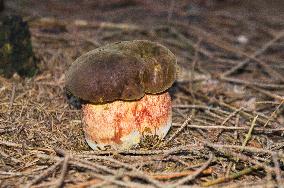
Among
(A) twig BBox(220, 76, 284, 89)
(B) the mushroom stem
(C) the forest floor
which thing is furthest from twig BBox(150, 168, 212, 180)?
(A) twig BBox(220, 76, 284, 89)

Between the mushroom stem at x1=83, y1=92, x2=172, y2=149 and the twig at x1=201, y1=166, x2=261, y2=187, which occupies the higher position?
the mushroom stem at x1=83, y1=92, x2=172, y2=149

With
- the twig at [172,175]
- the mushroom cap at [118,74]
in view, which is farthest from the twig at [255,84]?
the twig at [172,175]

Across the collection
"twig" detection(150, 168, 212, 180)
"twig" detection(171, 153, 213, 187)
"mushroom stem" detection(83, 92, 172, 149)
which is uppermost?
"mushroom stem" detection(83, 92, 172, 149)

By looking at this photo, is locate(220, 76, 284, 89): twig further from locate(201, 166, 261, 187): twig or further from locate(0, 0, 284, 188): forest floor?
locate(201, 166, 261, 187): twig

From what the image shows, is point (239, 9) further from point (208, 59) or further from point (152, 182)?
point (152, 182)

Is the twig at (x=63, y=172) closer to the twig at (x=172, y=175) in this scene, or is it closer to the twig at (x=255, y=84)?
the twig at (x=172, y=175)

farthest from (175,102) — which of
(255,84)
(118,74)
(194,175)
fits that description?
(194,175)

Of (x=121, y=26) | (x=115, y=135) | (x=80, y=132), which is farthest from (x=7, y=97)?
(x=121, y=26)
